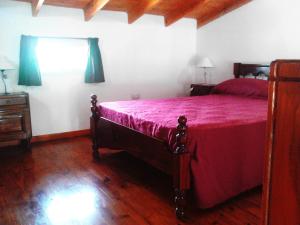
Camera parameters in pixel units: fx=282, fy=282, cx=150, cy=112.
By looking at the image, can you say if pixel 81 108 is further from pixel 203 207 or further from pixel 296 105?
pixel 296 105

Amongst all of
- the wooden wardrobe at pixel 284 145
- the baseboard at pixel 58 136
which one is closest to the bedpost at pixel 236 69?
the baseboard at pixel 58 136

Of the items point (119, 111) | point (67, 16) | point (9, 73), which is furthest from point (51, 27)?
point (119, 111)

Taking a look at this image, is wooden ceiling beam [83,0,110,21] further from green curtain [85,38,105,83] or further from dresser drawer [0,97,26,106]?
dresser drawer [0,97,26,106]

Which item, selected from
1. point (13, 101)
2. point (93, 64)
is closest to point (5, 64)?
point (13, 101)

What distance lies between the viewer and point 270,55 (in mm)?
4352

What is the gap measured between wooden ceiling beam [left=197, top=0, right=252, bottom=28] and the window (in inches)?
91.8

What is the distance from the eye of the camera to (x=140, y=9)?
4461 millimetres

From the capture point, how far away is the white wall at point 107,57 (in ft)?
13.2

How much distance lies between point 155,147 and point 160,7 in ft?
10.2

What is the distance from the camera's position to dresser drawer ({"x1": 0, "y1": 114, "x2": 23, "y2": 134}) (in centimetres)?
366

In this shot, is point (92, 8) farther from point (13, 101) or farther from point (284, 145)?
point (284, 145)

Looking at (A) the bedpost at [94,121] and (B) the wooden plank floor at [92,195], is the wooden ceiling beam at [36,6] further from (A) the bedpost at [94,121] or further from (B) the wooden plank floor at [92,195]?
(B) the wooden plank floor at [92,195]

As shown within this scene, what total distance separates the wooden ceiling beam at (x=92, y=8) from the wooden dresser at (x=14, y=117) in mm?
1517

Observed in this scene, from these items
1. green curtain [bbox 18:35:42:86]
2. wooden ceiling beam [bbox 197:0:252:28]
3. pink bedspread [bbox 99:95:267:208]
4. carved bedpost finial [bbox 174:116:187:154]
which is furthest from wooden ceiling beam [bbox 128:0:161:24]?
carved bedpost finial [bbox 174:116:187:154]
